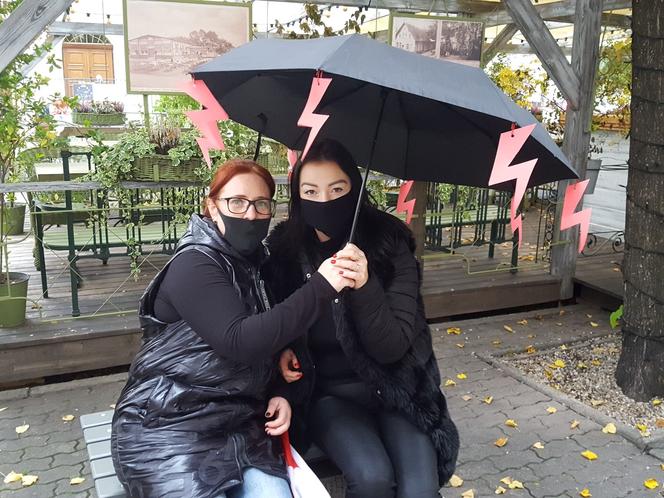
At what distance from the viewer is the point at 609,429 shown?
352 centimetres

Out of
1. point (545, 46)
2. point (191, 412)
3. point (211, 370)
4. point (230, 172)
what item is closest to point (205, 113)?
point (230, 172)

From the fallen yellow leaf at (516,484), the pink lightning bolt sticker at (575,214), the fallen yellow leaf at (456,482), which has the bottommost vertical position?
the fallen yellow leaf at (516,484)

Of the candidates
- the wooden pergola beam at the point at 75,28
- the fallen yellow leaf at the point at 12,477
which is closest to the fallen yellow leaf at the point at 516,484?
the fallen yellow leaf at the point at 12,477

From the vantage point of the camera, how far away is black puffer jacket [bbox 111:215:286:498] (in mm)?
1709

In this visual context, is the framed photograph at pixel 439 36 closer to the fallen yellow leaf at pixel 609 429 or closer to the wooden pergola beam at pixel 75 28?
the fallen yellow leaf at pixel 609 429

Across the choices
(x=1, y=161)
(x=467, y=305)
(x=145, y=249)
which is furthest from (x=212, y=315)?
(x=145, y=249)

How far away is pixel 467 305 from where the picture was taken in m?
5.45

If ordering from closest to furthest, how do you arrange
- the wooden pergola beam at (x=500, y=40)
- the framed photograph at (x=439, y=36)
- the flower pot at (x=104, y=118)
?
1. the framed photograph at (x=439, y=36)
2. the wooden pergola beam at (x=500, y=40)
3. the flower pot at (x=104, y=118)

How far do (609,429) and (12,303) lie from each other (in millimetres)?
3800

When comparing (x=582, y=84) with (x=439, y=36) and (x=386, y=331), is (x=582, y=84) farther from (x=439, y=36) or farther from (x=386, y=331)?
(x=386, y=331)

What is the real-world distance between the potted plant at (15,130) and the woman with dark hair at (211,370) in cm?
258

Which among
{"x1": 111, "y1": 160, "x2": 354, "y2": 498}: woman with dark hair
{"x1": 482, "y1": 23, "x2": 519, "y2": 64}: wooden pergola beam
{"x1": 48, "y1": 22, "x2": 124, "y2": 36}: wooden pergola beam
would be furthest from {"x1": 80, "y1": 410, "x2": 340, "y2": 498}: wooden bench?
{"x1": 48, "y1": 22, "x2": 124, "y2": 36}: wooden pergola beam

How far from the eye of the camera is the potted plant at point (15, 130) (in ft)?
13.1

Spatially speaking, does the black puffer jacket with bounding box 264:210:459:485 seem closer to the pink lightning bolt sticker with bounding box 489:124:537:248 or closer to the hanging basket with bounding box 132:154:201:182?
the pink lightning bolt sticker with bounding box 489:124:537:248
